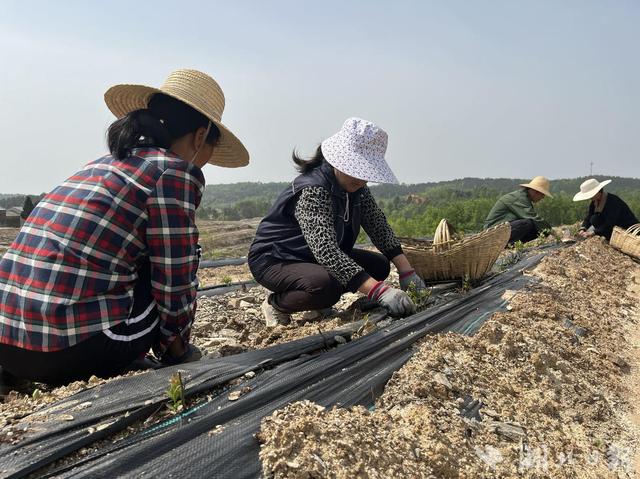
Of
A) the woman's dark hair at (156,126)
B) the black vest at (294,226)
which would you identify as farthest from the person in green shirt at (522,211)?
the woman's dark hair at (156,126)

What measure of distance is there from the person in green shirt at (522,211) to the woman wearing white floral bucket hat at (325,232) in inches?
134

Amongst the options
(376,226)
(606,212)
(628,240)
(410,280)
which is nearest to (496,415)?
(410,280)

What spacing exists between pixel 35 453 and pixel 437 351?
150 centimetres

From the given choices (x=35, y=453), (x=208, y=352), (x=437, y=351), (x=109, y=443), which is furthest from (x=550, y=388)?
(x=35, y=453)

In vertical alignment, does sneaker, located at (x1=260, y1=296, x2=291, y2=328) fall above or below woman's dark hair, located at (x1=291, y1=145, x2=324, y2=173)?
below

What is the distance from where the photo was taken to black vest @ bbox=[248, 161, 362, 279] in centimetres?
270

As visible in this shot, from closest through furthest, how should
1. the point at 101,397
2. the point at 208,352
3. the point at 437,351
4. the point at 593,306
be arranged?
the point at 101,397
the point at 437,351
the point at 208,352
the point at 593,306

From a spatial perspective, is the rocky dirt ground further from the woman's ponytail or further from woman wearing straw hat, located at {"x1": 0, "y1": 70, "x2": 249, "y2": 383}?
the woman's ponytail

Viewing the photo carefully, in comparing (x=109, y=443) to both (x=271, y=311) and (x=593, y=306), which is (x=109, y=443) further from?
(x=593, y=306)

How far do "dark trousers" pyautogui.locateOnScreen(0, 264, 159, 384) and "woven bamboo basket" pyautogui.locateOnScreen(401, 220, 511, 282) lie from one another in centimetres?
197

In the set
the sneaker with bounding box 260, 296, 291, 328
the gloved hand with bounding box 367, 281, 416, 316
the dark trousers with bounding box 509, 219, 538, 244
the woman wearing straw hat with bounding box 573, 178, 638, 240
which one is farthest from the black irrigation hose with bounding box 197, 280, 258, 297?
the woman wearing straw hat with bounding box 573, 178, 638, 240

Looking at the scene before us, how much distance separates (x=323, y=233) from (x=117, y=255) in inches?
43.1

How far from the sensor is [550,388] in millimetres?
2102

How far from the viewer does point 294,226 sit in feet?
9.30
